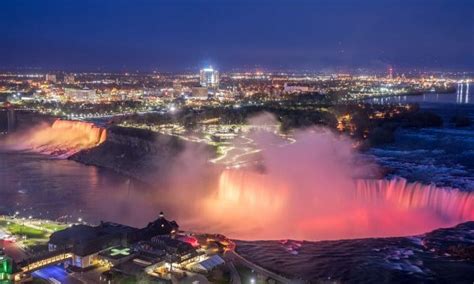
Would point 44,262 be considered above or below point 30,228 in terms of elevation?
above

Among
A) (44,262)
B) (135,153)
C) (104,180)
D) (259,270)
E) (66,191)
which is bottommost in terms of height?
(104,180)

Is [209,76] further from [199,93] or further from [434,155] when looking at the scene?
[434,155]

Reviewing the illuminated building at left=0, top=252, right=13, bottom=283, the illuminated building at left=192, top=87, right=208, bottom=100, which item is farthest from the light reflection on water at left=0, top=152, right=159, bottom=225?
the illuminated building at left=192, top=87, right=208, bottom=100

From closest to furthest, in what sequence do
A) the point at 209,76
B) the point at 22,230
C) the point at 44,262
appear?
1. the point at 44,262
2. the point at 22,230
3. the point at 209,76

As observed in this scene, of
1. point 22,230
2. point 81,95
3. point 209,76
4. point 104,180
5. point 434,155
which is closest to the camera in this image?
point 22,230

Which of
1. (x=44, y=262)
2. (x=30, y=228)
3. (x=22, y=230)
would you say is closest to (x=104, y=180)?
(x=30, y=228)

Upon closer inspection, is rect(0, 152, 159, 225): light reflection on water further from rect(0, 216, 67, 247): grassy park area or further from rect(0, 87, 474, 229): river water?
rect(0, 216, 67, 247): grassy park area

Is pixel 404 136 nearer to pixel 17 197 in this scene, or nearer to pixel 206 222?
pixel 206 222

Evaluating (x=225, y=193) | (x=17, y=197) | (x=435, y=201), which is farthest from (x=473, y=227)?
(x=17, y=197)
